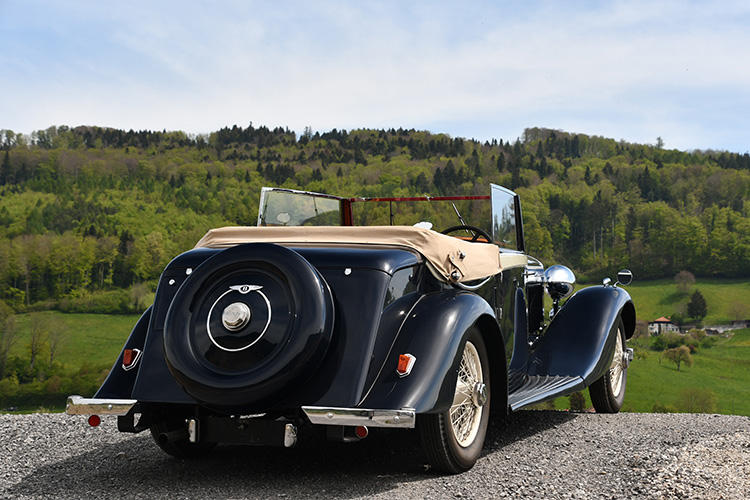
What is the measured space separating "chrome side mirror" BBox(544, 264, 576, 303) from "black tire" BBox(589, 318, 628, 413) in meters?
0.63

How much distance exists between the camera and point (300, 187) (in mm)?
137125

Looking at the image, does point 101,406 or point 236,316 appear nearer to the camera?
point 236,316

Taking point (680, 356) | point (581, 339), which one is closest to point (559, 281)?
point (581, 339)

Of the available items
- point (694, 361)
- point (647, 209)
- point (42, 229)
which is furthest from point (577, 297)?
point (647, 209)

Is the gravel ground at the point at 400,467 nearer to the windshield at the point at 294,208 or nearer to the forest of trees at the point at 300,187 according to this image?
the windshield at the point at 294,208

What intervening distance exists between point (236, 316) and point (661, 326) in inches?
5575

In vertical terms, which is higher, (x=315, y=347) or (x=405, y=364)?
(x=315, y=347)

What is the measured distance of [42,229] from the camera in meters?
129

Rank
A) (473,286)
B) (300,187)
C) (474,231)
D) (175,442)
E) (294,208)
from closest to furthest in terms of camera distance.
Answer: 1. (175,442)
2. (473,286)
3. (474,231)
4. (294,208)
5. (300,187)

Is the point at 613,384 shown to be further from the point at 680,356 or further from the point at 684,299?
the point at 684,299

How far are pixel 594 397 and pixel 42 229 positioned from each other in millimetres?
137781

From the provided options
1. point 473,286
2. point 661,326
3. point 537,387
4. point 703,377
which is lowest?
point 703,377

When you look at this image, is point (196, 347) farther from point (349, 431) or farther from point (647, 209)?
point (647, 209)

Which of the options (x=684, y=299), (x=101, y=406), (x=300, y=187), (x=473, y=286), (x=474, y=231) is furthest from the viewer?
(x=300, y=187)
